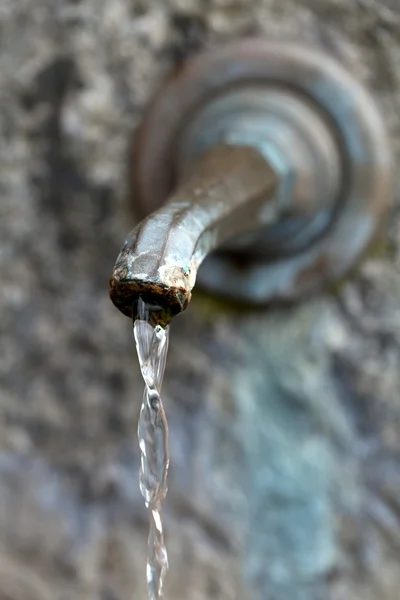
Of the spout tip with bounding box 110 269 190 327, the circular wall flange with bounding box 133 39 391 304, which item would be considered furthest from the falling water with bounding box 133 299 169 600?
the circular wall flange with bounding box 133 39 391 304

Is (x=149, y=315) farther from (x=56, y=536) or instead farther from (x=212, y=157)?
(x=56, y=536)

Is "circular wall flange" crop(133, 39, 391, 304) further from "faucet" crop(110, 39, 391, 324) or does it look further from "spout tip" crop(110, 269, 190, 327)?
"spout tip" crop(110, 269, 190, 327)

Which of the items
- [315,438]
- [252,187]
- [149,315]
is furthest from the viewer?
[315,438]

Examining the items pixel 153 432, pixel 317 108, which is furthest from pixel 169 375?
pixel 317 108

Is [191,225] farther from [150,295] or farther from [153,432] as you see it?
[153,432]

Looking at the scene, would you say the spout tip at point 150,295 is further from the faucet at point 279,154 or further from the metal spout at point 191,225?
the faucet at point 279,154

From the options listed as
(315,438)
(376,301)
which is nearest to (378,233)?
(376,301)
